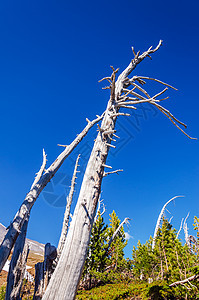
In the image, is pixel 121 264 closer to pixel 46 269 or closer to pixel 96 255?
pixel 96 255

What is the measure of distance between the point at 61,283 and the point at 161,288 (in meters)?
6.63

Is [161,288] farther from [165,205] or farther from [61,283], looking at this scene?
[165,205]

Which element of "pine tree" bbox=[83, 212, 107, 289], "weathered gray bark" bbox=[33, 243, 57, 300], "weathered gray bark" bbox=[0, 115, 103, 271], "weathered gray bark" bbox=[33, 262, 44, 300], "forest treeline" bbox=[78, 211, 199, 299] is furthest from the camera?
"pine tree" bbox=[83, 212, 107, 289]

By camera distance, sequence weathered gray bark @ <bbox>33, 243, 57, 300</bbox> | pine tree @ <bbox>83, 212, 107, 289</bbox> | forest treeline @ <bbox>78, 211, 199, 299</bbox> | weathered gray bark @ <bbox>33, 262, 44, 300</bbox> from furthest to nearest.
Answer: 1. pine tree @ <bbox>83, 212, 107, 289</bbox>
2. forest treeline @ <bbox>78, 211, 199, 299</bbox>
3. weathered gray bark @ <bbox>33, 243, 57, 300</bbox>
4. weathered gray bark @ <bbox>33, 262, 44, 300</bbox>

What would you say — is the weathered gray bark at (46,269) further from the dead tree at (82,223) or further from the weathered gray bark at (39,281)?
the dead tree at (82,223)

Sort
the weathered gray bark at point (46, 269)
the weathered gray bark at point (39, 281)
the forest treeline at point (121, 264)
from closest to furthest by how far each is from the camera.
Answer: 1. the weathered gray bark at point (39, 281)
2. the weathered gray bark at point (46, 269)
3. the forest treeline at point (121, 264)

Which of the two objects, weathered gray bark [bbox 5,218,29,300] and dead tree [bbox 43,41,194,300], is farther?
weathered gray bark [bbox 5,218,29,300]

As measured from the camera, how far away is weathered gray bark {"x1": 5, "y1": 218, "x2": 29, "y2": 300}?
396 centimetres

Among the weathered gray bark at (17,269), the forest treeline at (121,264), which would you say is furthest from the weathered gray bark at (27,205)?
the forest treeline at (121,264)

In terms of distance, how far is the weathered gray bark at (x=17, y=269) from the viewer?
396cm

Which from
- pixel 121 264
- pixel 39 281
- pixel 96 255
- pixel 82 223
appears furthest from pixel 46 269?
pixel 121 264

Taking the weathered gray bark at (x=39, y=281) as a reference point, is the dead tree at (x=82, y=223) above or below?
above

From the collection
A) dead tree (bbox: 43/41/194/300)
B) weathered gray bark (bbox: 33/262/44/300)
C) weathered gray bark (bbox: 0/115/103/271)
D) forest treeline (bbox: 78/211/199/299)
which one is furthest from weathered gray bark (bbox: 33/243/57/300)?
forest treeline (bbox: 78/211/199/299)

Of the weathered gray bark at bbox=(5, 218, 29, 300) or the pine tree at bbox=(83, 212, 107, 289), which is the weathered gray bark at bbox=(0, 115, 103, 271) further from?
the pine tree at bbox=(83, 212, 107, 289)
